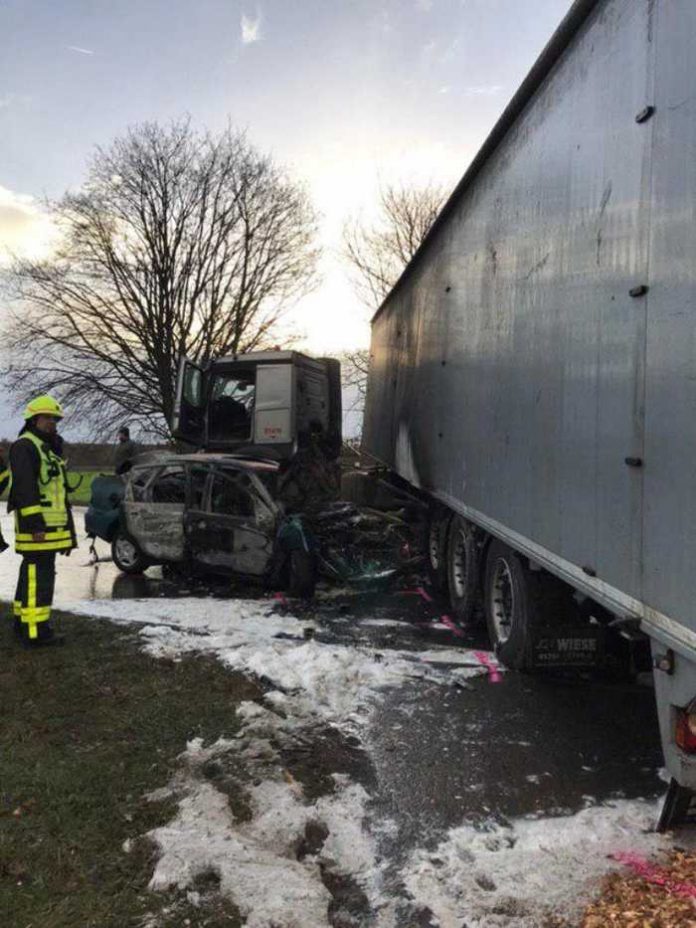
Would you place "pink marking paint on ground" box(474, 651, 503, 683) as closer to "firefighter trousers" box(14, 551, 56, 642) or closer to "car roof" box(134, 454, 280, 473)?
"car roof" box(134, 454, 280, 473)

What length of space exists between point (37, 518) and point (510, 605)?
3.89 meters

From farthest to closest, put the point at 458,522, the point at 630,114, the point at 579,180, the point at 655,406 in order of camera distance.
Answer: the point at 458,522, the point at 579,180, the point at 630,114, the point at 655,406

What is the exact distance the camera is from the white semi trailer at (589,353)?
2.45m

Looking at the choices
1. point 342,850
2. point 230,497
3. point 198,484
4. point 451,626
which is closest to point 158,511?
point 198,484

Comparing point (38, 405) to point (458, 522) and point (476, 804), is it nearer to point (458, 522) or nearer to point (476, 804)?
point (458, 522)

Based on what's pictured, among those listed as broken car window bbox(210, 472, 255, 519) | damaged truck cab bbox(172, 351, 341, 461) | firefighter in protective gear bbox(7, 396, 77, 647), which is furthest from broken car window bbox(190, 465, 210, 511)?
damaged truck cab bbox(172, 351, 341, 461)

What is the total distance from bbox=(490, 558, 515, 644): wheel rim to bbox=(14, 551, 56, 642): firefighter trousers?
3.67 m

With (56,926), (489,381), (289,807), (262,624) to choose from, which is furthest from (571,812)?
(262,624)

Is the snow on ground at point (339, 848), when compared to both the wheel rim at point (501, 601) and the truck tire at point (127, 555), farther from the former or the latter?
the truck tire at point (127, 555)

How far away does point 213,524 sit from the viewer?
7.78m

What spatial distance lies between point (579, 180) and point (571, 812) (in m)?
3.09

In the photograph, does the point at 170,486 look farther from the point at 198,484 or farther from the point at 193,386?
the point at 193,386

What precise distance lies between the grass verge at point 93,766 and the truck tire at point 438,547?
3.23 m

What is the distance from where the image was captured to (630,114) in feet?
9.43
